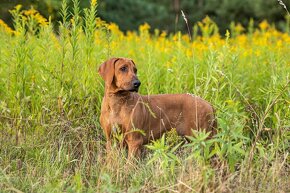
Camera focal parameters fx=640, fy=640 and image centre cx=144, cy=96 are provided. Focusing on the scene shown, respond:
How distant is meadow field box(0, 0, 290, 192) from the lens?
5.08 metres

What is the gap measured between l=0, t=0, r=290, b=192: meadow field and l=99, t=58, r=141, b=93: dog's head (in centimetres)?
55

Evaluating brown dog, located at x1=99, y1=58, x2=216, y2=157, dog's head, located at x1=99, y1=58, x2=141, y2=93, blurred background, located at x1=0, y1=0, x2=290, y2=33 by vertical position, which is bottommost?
brown dog, located at x1=99, y1=58, x2=216, y2=157

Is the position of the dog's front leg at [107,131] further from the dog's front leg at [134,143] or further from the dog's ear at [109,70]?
the dog's ear at [109,70]

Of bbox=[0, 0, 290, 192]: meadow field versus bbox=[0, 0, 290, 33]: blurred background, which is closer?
bbox=[0, 0, 290, 192]: meadow field

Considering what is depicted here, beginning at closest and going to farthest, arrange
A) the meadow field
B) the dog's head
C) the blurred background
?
the meadow field
the dog's head
the blurred background

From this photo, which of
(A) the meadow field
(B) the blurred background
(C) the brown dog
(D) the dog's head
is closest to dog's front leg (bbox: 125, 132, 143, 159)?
(C) the brown dog

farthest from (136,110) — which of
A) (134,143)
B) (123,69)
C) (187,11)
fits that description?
(187,11)

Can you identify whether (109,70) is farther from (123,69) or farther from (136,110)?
(136,110)

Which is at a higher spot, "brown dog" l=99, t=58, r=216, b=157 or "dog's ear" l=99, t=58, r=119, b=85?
"dog's ear" l=99, t=58, r=119, b=85

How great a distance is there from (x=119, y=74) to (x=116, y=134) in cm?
64

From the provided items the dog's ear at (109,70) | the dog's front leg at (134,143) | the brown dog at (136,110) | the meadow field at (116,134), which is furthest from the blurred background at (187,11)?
the dog's front leg at (134,143)

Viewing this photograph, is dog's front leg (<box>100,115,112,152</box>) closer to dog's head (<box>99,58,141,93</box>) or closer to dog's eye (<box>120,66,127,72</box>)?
dog's head (<box>99,58,141,93</box>)

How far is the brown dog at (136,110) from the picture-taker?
6.24m

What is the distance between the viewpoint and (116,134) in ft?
19.4
